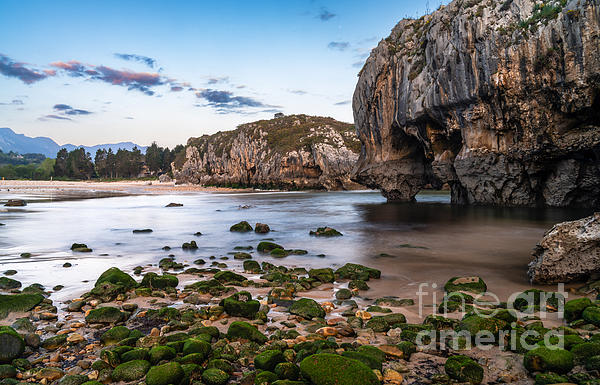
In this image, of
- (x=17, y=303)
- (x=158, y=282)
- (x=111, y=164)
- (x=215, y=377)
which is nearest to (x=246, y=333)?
(x=215, y=377)

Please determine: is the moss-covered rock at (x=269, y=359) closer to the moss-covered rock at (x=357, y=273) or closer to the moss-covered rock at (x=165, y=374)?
the moss-covered rock at (x=165, y=374)

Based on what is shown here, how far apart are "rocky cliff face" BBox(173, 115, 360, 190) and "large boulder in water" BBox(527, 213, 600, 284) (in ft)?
207

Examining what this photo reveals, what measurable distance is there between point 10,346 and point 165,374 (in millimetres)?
2900

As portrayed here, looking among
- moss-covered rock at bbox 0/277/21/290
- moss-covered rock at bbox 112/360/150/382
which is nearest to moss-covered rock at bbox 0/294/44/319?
moss-covered rock at bbox 0/277/21/290

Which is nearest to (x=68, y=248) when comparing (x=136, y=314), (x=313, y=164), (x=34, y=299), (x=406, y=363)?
(x=34, y=299)

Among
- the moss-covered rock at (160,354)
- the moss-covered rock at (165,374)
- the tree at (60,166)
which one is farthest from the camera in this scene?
the tree at (60,166)

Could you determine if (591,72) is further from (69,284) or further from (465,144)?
(69,284)

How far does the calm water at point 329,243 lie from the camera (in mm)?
11406

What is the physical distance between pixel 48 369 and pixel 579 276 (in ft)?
37.9

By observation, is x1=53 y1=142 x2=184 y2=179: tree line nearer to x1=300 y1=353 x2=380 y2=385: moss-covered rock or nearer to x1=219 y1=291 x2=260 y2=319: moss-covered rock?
x1=219 y1=291 x2=260 y2=319: moss-covered rock

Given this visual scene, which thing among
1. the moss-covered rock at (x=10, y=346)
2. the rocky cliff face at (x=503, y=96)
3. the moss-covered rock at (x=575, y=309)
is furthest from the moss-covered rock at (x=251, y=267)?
the rocky cliff face at (x=503, y=96)

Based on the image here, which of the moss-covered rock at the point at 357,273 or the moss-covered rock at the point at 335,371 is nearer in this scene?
the moss-covered rock at the point at 335,371

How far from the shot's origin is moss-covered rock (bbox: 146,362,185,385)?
4.80 meters

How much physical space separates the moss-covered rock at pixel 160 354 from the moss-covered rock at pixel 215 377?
85 centimetres
